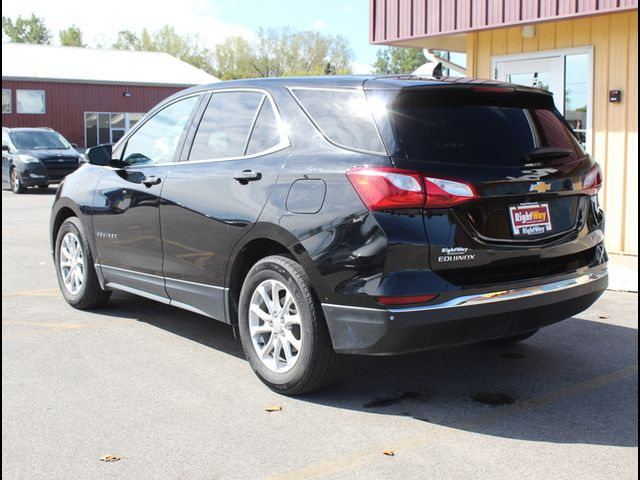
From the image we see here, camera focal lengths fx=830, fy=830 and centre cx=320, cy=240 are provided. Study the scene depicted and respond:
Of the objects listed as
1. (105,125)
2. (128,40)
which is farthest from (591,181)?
(128,40)

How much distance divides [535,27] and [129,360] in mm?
7532

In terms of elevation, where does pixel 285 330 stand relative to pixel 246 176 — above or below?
below

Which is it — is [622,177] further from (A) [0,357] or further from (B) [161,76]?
(B) [161,76]

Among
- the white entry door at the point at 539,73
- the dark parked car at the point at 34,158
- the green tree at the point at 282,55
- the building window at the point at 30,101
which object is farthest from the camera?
the green tree at the point at 282,55

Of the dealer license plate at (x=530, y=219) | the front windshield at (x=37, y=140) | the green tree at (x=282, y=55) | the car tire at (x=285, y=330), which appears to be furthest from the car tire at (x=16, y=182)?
the green tree at (x=282, y=55)

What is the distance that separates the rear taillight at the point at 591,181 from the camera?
4.85 metres

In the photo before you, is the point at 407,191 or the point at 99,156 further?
the point at 99,156

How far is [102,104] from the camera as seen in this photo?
42719mm

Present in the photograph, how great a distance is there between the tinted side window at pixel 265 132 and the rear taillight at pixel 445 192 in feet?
3.78

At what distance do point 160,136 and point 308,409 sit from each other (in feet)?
8.31

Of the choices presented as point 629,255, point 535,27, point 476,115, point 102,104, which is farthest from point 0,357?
point 102,104

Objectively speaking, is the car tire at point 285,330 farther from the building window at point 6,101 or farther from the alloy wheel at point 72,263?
the building window at point 6,101

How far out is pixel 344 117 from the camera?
4.59m

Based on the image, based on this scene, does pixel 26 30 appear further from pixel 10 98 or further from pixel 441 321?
pixel 441 321
